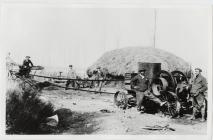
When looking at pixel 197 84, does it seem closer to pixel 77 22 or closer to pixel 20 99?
pixel 77 22

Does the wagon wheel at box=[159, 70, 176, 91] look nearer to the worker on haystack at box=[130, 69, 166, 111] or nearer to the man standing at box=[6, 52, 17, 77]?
the worker on haystack at box=[130, 69, 166, 111]

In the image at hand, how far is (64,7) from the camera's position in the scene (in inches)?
62.9

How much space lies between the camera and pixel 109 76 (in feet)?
5.34

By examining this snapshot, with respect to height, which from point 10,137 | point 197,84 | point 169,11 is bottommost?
point 10,137

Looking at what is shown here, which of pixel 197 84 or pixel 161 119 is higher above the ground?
pixel 197 84

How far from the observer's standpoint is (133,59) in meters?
1.63

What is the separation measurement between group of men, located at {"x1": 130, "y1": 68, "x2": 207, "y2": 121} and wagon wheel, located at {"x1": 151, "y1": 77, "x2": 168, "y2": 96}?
2 cm

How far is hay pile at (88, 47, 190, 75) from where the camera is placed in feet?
5.30

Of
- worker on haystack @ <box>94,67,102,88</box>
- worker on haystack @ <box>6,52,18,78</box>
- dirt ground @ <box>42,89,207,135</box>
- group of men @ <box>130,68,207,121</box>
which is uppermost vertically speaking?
worker on haystack @ <box>6,52,18,78</box>

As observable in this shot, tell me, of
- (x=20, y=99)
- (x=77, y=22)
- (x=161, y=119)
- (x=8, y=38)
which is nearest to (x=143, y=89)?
(x=161, y=119)

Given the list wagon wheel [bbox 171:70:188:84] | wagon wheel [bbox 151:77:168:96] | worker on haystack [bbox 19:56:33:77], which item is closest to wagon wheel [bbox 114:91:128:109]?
wagon wheel [bbox 151:77:168:96]

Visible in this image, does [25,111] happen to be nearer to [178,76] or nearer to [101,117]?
[101,117]

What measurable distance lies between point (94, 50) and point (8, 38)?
0.41 m

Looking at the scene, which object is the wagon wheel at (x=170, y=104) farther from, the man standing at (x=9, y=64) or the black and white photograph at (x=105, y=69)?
the man standing at (x=9, y=64)
